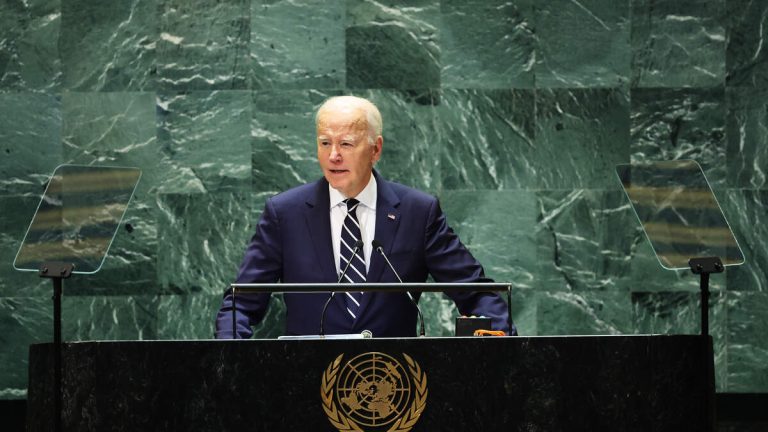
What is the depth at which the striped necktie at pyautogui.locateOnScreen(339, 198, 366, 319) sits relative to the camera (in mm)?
4449

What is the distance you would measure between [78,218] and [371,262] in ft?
3.84

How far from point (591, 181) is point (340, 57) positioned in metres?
1.59

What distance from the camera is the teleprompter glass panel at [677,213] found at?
389 cm

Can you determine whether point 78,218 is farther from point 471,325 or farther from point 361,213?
point 471,325

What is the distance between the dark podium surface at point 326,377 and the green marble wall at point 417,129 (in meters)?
2.97

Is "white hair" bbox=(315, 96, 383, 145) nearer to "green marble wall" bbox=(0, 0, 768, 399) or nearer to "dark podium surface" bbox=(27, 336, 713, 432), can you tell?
"green marble wall" bbox=(0, 0, 768, 399)

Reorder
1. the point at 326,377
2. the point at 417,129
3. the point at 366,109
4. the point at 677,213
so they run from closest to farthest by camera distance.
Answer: the point at 326,377 → the point at 677,213 → the point at 366,109 → the point at 417,129

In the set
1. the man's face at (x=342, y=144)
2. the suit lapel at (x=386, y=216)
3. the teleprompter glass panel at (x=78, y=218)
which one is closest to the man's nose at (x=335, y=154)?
the man's face at (x=342, y=144)

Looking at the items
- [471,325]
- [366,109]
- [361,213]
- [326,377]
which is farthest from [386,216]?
[326,377]

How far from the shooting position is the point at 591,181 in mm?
6188

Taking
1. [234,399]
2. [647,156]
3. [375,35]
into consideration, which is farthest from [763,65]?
[234,399]

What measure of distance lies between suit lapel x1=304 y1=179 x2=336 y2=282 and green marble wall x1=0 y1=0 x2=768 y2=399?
1535mm

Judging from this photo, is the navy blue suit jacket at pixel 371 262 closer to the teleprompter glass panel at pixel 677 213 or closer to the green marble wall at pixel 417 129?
the teleprompter glass panel at pixel 677 213

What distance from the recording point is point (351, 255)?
444 centimetres
